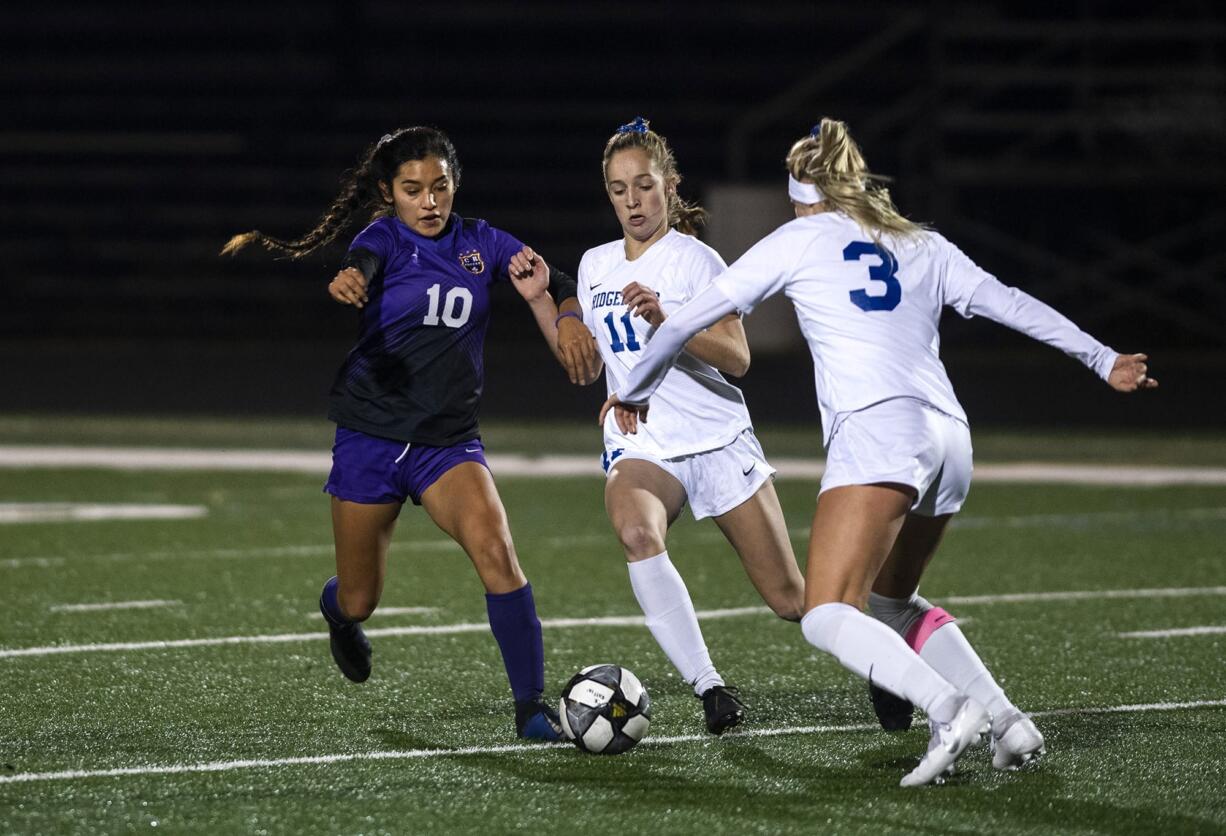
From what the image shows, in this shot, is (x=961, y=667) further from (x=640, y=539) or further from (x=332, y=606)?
(x=332, y=606)

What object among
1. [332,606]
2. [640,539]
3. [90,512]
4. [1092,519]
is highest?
[640,539]

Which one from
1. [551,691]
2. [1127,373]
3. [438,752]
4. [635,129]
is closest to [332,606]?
[551,691]

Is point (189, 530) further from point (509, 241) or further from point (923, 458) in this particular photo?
point (923, 458)

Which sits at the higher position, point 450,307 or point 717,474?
point 450,307

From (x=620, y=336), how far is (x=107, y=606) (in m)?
3.27

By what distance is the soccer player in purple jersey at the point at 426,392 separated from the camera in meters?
5.29

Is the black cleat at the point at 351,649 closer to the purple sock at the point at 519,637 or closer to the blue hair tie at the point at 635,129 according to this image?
the purple sock at the point at 519,637

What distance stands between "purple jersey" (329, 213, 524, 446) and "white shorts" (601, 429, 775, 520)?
0.60 metres

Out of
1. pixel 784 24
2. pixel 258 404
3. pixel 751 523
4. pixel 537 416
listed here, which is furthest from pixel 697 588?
pixel 784 24

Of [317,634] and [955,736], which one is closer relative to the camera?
[955,736]

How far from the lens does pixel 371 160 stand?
18.2 feet

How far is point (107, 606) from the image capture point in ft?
25.4

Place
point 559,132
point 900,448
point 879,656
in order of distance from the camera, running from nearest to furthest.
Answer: point 879,656, point 900,448, point 559,132

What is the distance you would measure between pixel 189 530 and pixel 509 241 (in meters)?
5.12
